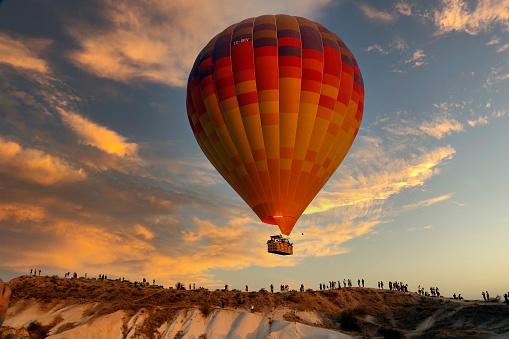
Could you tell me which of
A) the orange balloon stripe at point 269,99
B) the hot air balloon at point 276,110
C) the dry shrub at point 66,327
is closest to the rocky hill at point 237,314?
the dry shrub at point 66,327

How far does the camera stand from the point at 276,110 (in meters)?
33.2

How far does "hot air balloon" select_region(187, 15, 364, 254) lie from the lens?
3341cm

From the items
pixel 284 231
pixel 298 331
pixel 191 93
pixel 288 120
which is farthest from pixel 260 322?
pixel 191 93

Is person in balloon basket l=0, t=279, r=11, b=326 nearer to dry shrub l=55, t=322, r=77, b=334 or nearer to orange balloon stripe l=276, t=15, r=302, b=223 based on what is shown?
orange balloon stripe l=276, t=15, r=302, b=223

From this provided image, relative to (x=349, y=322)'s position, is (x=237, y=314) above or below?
above

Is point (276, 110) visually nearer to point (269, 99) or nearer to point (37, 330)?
point (269, 99)

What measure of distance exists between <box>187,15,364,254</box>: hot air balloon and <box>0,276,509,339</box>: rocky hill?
45.3 feet

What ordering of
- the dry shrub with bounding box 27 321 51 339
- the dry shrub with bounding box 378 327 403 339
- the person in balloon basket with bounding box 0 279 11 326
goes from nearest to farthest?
the person in balloon basket with bounding box 0 279 11 326 → the dry shrub with bounding box 378 327 403 339 → the dry shrub with bounding box 27 321 51 339

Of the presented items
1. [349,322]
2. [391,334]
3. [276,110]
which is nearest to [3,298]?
[276,110]

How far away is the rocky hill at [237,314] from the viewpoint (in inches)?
1545

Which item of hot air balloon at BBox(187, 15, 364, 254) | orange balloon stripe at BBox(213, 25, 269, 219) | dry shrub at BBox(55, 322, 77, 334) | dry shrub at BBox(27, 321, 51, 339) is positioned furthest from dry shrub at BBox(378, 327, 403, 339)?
dry shrub at BBox(27, 321, 51, 339)

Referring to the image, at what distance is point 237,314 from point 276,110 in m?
25.0

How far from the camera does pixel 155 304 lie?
47875 mm

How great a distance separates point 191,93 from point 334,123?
48.1 feet
